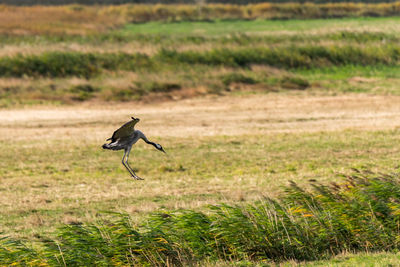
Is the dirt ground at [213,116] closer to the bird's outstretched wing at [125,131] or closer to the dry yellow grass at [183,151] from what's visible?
the dry yellow grass at [183,151]

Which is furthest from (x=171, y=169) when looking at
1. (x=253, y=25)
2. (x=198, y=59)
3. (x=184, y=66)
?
(x=253, y=25)

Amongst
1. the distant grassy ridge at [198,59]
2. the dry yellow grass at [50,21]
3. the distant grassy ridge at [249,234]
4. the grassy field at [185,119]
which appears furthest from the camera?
the dry yellow grass at [50,21]

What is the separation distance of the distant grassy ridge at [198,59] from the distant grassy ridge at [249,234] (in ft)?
82.6

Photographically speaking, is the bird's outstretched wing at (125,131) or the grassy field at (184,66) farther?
the grassy field at (184,66)

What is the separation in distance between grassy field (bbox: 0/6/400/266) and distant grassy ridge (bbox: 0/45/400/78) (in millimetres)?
87

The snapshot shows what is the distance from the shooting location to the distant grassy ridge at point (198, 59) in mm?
36812

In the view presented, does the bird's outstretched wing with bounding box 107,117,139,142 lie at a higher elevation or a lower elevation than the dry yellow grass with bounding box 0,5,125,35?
higher

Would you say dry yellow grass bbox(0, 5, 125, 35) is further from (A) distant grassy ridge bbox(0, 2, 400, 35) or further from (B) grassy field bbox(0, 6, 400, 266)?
(B) grassy field bbox(0, 6, 400, 266)

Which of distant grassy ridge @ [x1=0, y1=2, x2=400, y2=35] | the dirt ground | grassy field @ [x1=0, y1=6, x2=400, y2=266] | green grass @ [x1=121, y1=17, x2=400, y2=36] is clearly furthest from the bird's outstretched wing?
distant grassy ridge @ [x1=0, y1=2, x2=400, y2=35]

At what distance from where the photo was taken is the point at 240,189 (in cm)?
1759

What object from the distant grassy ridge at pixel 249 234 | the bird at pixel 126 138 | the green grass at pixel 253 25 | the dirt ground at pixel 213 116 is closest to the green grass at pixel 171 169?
the dirt ground at pixel 213 116

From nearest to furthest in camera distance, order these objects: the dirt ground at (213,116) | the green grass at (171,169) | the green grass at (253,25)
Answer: the green grass at (171,169) < the dirt ground at (213,116) < the green grass at (253,25)

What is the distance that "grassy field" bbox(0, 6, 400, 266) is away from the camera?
1698 centimetres

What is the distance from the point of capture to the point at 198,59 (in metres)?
40.3
